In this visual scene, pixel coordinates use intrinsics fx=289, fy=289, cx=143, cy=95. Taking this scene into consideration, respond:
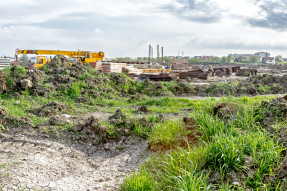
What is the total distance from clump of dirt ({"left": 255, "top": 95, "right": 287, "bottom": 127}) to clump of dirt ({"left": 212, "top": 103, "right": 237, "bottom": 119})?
1.63 ft

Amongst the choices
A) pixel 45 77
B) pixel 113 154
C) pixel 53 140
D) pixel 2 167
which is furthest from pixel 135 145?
pixel 45 77

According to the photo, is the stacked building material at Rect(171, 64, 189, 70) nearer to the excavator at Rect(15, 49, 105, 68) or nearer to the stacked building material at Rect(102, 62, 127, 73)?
the excavator at Rect(15, 49, 105, 68)

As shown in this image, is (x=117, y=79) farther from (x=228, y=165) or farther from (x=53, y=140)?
(x=228, y=165)

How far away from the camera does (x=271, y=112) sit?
620 cm

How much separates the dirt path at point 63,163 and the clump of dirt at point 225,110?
5.86ft

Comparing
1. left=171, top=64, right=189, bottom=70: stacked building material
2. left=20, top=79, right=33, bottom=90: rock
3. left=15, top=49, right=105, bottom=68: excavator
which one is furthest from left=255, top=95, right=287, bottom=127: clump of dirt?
left=171, top=64, right=189, bottom=70: stacked building material

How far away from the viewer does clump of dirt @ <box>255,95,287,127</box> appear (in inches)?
238

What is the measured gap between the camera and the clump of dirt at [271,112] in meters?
6.06

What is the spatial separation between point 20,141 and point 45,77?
6608 millimetres

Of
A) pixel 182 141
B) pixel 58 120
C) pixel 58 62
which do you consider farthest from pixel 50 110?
pixel 58 62

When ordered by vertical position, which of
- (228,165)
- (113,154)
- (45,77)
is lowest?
(113,154)

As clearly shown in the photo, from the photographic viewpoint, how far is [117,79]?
14180mm

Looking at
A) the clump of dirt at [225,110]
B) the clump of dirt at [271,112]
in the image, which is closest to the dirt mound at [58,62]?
the clump of dirt at [225,110]

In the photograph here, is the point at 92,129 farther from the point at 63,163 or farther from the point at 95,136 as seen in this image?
the point at 63,163
